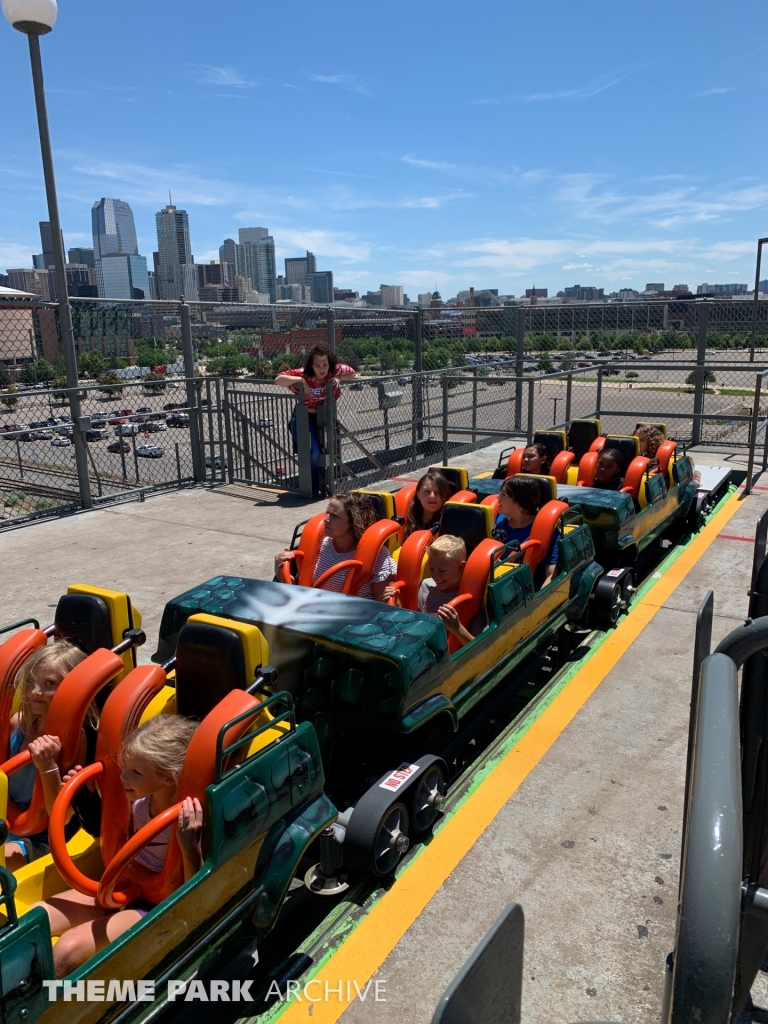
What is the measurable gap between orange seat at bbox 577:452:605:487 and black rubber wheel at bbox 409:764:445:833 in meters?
4.30

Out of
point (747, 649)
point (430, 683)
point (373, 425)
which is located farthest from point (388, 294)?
point (747, 649)

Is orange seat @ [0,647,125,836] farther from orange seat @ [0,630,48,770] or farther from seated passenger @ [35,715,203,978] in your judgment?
seated passenger @ [35,715,203,978]

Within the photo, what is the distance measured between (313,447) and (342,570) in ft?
17.7

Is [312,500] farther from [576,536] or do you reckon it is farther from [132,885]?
[132,885]

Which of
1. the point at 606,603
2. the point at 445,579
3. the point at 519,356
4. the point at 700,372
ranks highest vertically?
the point at 519,356

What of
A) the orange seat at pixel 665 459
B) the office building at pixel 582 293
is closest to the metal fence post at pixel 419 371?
the orange seat at pixel 665 459

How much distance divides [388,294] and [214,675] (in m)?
27.8

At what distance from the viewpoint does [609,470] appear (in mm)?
7168

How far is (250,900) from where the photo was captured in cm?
270

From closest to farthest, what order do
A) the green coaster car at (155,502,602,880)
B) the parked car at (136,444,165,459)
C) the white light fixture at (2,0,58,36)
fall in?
the green coaster car at (155,502,602,880) → the white light fixture at (2,0,58,36) → the parked car at (136,444,165,459)

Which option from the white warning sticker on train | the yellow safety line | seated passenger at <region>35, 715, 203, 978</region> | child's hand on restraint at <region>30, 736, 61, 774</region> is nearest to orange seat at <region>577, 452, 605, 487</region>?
the yellow safety line

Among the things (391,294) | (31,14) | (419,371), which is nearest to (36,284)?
(31,14)

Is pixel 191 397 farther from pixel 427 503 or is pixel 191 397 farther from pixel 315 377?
pixel 427 503

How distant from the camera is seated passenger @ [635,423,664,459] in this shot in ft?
25.8
